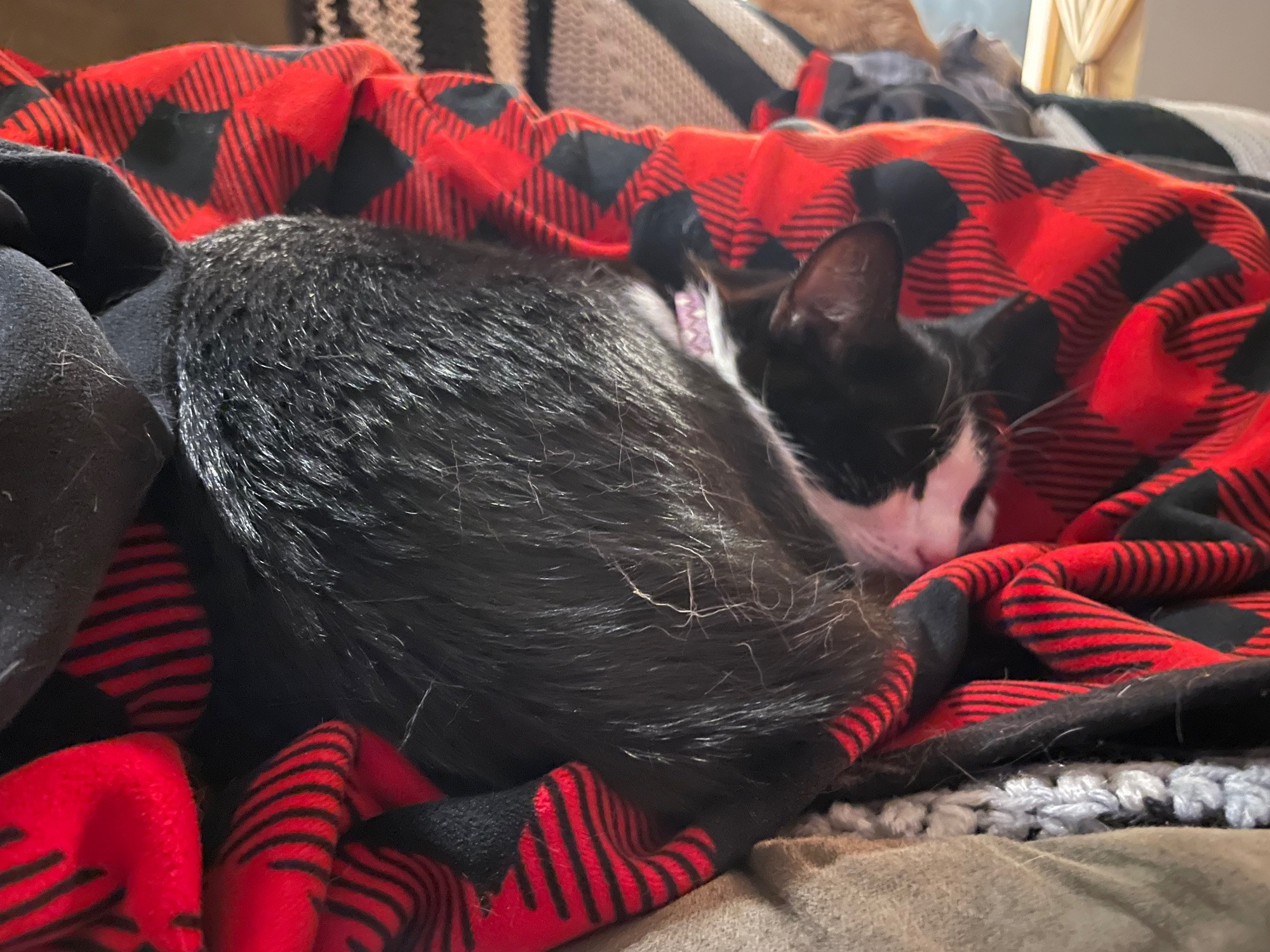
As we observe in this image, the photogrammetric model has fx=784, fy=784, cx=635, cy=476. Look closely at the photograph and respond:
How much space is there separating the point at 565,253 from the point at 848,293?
339mm

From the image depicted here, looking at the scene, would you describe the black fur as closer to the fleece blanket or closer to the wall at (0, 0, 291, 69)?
the fleece blanket

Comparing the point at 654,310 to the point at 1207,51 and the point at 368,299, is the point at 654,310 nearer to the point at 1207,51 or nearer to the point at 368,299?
the point at 368,299

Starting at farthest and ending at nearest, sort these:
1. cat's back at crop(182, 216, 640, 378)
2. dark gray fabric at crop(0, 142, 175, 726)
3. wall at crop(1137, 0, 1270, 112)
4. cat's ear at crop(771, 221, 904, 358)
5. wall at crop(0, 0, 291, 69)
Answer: wall at crop(1137, 0, 1270, 112) → wall at crop(0, 0, 291, 69) → cat's ear at crop(771, 221, 904, 358) → cat's back at crop(182, 216, 640, 378) → dark gray fabric at crop(0, 142, 175, 726)

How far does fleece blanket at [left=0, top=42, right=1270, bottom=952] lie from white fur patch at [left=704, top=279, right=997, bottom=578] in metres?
0.08

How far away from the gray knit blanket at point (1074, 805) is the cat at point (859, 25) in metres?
1.62

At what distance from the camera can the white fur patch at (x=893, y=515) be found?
810 millimetres

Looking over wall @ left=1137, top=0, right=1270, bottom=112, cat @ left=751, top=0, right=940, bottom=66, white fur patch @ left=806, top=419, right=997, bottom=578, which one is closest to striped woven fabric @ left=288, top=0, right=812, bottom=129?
cat @ left=751, top=0, right=940, bottom=66

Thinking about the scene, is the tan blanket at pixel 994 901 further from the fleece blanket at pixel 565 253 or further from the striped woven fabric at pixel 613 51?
the striped woven fabric at pixel 613 51

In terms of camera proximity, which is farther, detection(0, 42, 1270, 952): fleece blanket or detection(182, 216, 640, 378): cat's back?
detection(182, 216, 640, 378): cat's back

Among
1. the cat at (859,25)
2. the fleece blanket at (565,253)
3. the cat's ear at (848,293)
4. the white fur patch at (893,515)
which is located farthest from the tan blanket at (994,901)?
the cat at (859,25)

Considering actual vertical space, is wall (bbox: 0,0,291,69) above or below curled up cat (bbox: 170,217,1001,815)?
above

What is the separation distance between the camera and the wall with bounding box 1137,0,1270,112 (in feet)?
9.30

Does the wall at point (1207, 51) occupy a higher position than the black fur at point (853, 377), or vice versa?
the wall at point (1207, 51)

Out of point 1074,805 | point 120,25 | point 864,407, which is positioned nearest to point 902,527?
point 864,407
